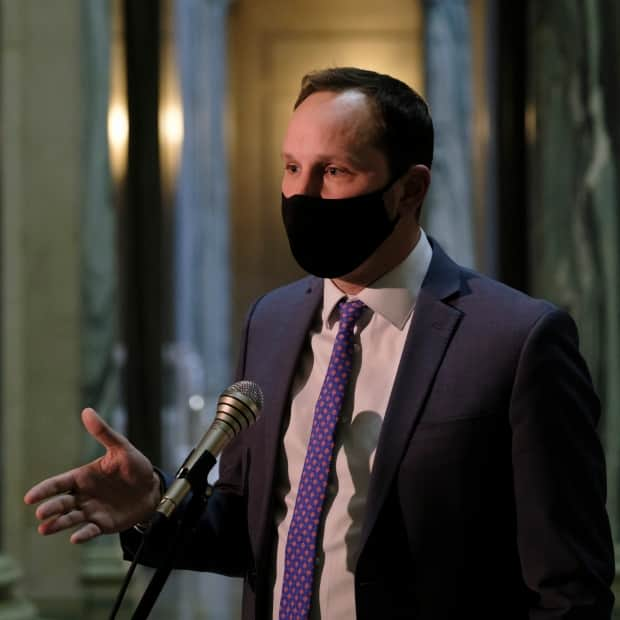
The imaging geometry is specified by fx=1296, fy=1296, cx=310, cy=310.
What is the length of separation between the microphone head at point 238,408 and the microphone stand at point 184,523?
0.20 ft

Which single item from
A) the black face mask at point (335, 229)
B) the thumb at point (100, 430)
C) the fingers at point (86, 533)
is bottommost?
the fingers at point (86, 533)

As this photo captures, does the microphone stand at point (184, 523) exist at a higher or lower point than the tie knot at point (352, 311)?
lower

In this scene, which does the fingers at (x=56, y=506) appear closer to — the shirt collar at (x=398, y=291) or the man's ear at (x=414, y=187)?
the shirt collar at (x=398, y=291)

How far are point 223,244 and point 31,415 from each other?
363 inches

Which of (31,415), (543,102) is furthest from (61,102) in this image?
(543,102)

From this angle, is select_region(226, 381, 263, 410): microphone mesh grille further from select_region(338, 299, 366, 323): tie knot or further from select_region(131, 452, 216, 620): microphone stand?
select_region(338, 299, 366, 323): tie knot

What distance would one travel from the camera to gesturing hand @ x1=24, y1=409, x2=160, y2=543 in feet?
6.56

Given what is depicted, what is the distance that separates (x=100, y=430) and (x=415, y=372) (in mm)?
537

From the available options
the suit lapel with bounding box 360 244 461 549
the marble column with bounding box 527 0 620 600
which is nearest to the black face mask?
the suit lapel with bounding box 360 244 461 549

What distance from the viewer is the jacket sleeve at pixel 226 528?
2.35m

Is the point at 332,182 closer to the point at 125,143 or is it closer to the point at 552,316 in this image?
the point at 552,316

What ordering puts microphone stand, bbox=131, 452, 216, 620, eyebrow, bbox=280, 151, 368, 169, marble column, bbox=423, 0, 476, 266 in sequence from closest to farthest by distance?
microphone stand, bbox=131, 452, 216, 620
eyebrow, bbox=280, 151, 368, 169
marble column, bbox=423, 0, 476, 266

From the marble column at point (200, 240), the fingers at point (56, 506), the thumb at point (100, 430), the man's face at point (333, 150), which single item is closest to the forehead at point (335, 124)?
the man's face at point (333, 150)

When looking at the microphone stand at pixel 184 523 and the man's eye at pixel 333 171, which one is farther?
the man's eye at pixel 333 171
